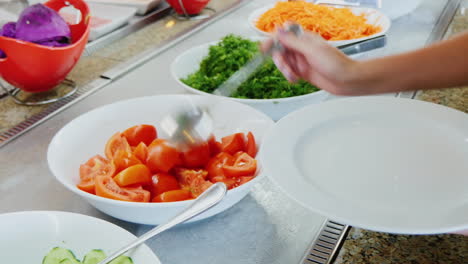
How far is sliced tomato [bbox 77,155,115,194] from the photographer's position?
82cm

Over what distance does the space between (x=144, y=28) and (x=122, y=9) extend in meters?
0.13

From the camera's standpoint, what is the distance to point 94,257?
679 millimetres

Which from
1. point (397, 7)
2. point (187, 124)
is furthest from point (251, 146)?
point (397, 7)

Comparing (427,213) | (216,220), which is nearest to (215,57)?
(216,220)

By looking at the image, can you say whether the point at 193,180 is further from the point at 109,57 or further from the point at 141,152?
the point at 109,57

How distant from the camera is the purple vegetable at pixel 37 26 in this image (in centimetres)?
123

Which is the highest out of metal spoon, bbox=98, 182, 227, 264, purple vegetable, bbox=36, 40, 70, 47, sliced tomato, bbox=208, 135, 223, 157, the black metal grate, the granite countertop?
purple vegetable, bbox=36, 40, 70, 47

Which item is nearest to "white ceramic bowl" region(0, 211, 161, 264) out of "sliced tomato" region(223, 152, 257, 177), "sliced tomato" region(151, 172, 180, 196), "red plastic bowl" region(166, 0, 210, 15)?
"sliced tomato" region(151, 172, 180, 196)

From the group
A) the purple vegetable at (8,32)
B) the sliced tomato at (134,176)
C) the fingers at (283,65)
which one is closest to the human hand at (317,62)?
the fingers at (283,65)

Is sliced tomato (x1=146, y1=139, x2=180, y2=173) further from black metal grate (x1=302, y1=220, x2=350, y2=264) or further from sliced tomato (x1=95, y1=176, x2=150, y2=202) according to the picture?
black metal grate (x1=302, y1=220, x2=350, y2=264)

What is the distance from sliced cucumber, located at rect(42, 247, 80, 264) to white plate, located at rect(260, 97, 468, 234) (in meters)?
0.32

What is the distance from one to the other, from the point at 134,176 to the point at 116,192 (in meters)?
0.04

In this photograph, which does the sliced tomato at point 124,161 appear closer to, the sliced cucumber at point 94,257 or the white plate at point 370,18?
the sliced cucumber at point 94,257

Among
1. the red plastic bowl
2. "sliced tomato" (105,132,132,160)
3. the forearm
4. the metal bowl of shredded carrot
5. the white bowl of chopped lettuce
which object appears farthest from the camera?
the red plastic bowl
